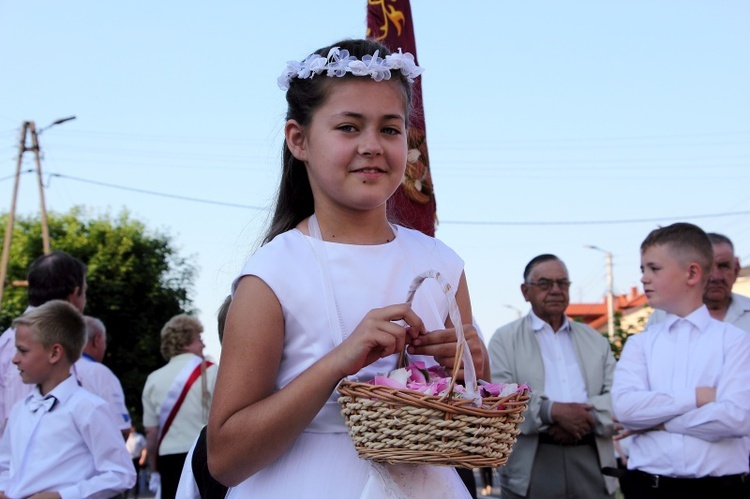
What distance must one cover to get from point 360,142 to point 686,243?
2.97 metres

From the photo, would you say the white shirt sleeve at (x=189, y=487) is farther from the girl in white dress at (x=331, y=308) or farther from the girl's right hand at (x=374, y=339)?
the girl's right hand at (x=374, y=339)

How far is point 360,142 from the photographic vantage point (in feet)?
7.61

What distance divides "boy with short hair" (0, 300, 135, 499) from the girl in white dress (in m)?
2.63

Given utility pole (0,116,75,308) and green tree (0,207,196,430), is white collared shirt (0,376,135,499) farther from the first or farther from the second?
green tree (0,207,196,430)

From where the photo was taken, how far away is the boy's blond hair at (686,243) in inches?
188

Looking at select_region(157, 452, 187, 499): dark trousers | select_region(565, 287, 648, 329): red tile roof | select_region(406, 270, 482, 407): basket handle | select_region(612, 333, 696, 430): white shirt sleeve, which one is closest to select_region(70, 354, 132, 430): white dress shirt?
select_region(157, 452, 187, 499): dark trousers

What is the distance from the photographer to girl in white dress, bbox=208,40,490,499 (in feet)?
6.97

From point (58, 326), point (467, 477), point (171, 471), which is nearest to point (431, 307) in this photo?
point (467, 477)

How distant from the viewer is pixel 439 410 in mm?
1933

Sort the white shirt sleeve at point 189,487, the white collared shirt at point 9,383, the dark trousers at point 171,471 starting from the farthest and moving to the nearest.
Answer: the dark trousers at point 171,471
the white collared shirt at point 9,383
the white shirt sleeve at point 189,487

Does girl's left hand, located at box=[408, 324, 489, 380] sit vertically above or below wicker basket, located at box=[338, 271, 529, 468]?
above

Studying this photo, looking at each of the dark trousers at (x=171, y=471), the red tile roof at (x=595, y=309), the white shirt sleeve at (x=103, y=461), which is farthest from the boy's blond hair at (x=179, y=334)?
the red tile roof at (x=595, y=309)

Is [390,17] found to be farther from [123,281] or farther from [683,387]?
[123,281]

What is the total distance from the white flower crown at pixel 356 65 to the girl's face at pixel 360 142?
0.03 metres
